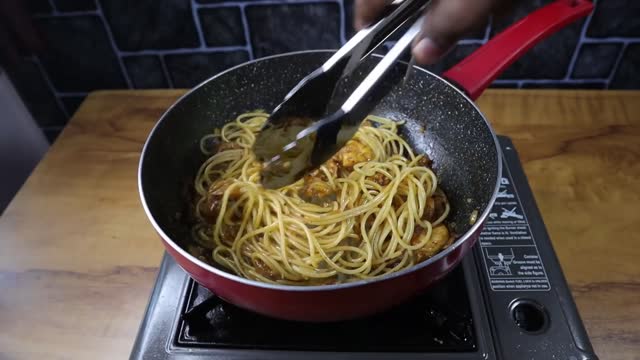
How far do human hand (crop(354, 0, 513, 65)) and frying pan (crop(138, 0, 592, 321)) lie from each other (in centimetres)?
15

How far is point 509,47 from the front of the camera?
3.53 ft

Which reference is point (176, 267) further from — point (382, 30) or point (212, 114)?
point (382, 30)

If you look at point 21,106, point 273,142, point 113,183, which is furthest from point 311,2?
point 21,106

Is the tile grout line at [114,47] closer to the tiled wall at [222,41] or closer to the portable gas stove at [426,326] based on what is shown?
the tiled wall at [222,41]

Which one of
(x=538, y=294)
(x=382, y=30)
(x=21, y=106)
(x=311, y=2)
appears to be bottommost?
(x=21, y=106)

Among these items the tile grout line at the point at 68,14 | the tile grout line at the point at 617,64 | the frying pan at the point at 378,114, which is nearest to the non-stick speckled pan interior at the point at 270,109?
the frying pan at the point at 378,114

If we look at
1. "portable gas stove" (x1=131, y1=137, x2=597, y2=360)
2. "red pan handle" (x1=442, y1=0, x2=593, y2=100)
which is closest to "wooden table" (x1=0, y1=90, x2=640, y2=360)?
"portable gas stove" (x1=131, y1=137, x2=597, y2=360)

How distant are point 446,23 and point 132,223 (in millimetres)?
898

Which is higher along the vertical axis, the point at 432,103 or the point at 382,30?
the point at 382,30

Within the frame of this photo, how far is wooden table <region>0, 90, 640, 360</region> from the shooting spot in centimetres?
99

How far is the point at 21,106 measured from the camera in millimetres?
1763

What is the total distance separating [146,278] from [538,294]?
83cm

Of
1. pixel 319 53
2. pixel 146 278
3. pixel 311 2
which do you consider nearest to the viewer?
pixel 146 278

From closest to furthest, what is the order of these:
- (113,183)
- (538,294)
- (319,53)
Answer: (538,294) → (319,53) → (113,183)
